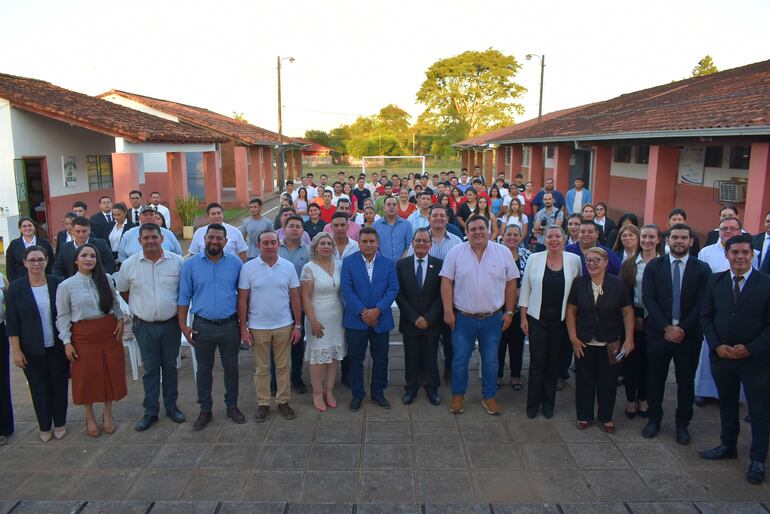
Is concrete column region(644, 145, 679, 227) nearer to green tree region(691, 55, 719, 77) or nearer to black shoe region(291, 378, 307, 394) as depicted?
black shoe region(291, 378, 307, 394)

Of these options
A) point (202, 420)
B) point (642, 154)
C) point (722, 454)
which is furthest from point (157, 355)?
point (642, 154)

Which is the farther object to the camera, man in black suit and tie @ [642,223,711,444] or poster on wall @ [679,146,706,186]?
poster on wall @ [679,146,706,186]

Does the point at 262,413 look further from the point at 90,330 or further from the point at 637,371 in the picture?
the point at 637,371

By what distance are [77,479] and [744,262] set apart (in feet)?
16.7

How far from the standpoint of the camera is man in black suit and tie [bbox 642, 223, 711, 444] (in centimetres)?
458

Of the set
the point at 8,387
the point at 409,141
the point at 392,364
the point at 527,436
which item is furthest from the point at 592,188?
the point at 409,141

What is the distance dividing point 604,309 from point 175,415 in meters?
3.80

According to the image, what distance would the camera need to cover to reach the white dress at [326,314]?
5188 mm

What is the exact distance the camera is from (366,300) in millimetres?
5215

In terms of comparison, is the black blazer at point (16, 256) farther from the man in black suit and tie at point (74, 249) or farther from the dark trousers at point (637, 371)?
the dark trousers at point (637, 371)

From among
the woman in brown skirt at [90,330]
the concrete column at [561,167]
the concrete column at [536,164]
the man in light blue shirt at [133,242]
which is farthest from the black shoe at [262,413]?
the concrete column at [536,164]

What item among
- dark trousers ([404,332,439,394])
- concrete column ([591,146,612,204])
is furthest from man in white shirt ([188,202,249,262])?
concrete column ([591,146,612,204])

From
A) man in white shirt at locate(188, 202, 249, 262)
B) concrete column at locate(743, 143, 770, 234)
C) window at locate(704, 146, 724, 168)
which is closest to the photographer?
man in white shirt at locate(188, 202, 249, 262)

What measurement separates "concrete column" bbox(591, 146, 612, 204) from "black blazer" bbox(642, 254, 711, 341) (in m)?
14.7
